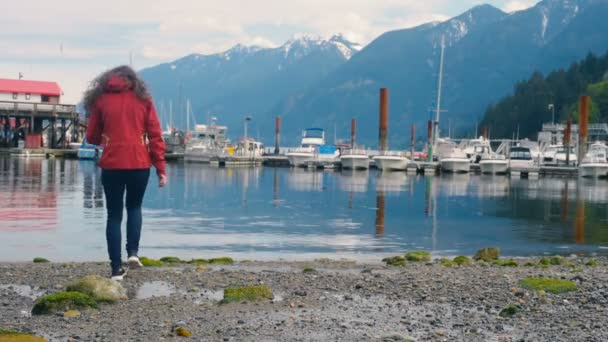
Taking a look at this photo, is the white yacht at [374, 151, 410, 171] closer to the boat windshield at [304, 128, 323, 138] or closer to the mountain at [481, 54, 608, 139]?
the boat windshield at [304, 128, 323, 138]

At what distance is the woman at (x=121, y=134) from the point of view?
10.2 meters

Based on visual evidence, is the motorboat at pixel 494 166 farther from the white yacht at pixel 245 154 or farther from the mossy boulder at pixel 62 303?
the mossy boulder at pixel 62 303

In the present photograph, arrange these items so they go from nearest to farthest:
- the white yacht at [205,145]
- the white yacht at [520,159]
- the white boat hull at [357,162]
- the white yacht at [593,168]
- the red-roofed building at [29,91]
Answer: the white yacht at [593,168], the white yacht at [520,159], the white boat hull at [357,162], the red-roofed building at [29,91], the white yacht at [205,145]

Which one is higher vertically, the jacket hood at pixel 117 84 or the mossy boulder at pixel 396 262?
the jacket hood at pixel 117 84

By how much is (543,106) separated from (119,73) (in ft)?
481

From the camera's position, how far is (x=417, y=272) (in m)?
12.9

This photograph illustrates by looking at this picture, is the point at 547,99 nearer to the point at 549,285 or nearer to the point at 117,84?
the point at 549,285

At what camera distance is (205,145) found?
104 metres

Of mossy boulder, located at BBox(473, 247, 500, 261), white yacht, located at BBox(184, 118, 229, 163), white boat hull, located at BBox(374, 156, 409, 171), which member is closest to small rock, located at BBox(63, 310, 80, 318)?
mossy boulder, located at BBox(473, 247, 500, 261)

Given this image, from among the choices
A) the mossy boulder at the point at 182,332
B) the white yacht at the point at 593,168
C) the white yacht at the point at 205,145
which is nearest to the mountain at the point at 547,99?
the white yacht at the point at 593,168

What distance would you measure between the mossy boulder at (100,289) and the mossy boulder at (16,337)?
167cm

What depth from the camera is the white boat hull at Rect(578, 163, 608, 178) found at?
76.2 m

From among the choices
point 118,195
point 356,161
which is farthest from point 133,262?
point 356,161

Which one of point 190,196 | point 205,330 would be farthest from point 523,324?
point 190,196
